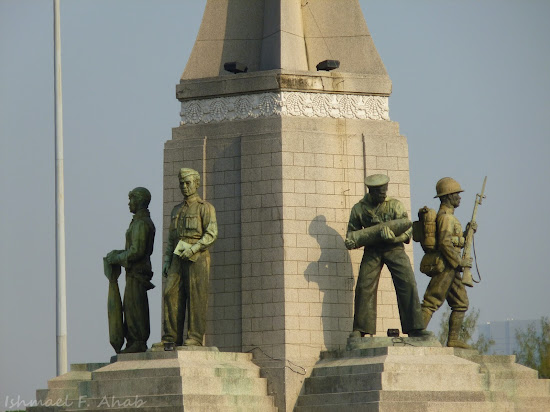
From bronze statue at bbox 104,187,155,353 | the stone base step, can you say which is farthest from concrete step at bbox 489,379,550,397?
bronze statue at bbox 104,187,155,353

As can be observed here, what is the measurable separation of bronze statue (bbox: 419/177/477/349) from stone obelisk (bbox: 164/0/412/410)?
62cm

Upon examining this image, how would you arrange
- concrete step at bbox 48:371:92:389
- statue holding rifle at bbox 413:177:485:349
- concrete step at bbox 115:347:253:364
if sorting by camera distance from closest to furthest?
concrete step at bbox 115:347:253:364 → concrete step at bbox 48:371:92:389 → statue holding rifle at bbox 413:177:485:349

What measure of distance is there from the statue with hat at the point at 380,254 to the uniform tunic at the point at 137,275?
325cm

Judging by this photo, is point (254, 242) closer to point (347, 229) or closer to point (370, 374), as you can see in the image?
point (347, 229)

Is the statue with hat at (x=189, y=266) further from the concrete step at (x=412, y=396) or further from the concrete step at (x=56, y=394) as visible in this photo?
the concrete step at (x=412, y=396)

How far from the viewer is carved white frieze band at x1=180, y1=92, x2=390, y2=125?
24.0 meters

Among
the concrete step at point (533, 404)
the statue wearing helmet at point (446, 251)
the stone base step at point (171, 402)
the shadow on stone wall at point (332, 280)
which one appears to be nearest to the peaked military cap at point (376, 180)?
the shadow on stone wall at point (332, 280)

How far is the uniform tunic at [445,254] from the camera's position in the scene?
2392 centimetres

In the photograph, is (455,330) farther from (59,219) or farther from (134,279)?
(59,219)

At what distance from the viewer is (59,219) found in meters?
29.1

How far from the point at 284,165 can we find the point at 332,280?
1.99 metres

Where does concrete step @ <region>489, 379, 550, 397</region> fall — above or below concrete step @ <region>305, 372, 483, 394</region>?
below

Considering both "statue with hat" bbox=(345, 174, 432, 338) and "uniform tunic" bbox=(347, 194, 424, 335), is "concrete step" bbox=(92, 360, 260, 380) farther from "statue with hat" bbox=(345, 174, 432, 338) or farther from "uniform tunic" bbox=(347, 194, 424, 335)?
"uniform tunic" bbox=(347, 194, 424, 335)

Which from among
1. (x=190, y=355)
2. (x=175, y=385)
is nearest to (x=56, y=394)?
(x=190, y=355)
